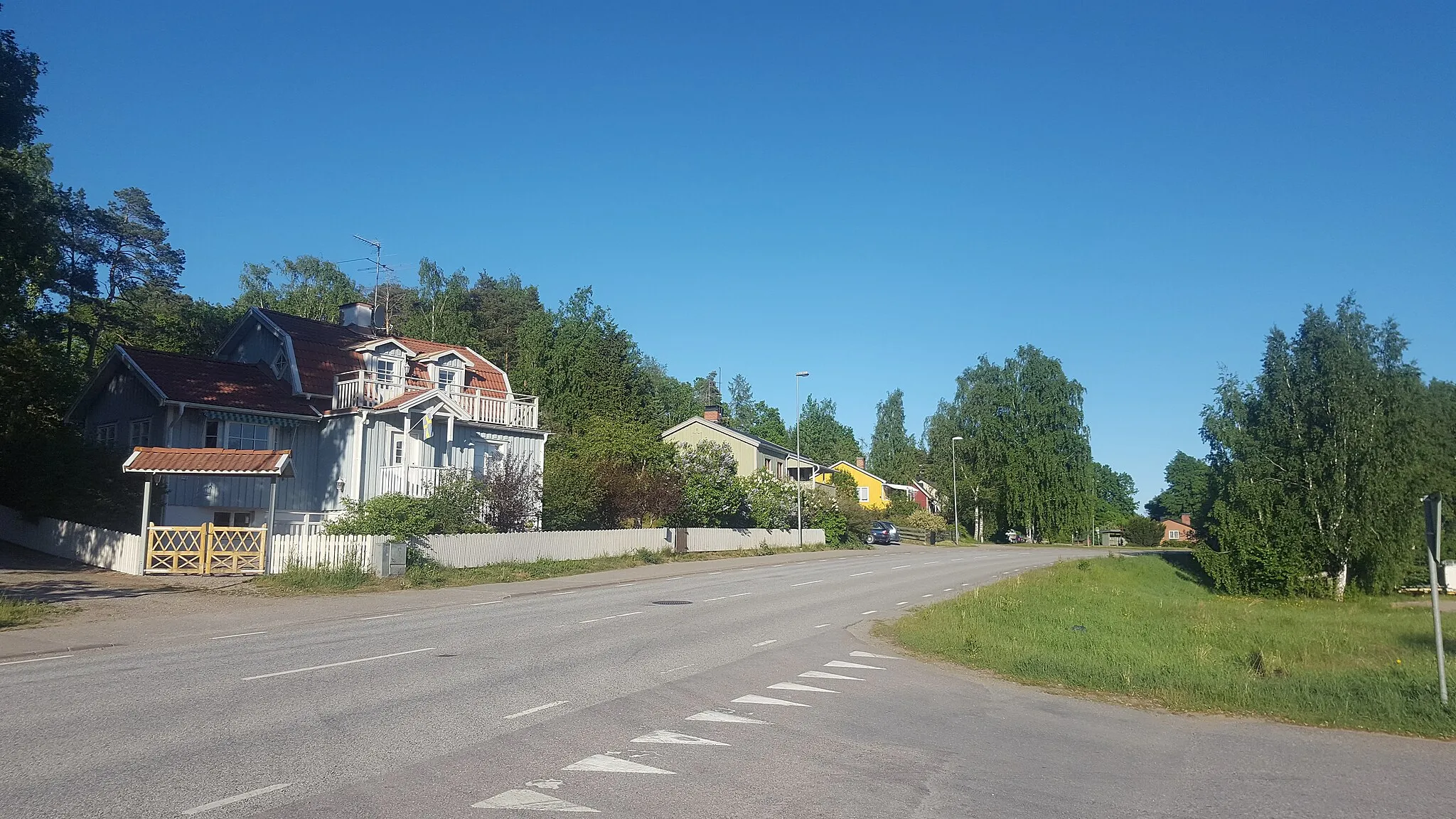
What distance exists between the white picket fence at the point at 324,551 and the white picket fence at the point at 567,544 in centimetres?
247

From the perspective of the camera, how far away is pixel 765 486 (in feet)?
172

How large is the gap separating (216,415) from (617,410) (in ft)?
123

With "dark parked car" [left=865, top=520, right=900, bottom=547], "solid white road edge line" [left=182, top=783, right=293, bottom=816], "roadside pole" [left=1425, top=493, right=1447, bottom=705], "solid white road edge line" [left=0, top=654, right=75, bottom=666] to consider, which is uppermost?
"roadside pole" [left=1425, top=493, right=1447, bottom=705]

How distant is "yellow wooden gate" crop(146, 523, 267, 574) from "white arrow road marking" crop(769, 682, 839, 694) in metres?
18.6

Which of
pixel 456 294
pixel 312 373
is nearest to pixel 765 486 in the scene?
pixel 312 373

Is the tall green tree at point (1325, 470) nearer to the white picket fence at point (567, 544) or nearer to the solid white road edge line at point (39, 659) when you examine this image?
the white picket fence at point (567, 544)

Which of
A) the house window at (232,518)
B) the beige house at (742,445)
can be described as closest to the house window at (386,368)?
the house window at (232,518)

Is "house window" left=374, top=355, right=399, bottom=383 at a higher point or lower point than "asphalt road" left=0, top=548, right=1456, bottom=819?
higher

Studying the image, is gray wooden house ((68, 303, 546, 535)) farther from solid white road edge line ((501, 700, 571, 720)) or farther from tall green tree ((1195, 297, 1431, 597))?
tall green tree ((1195, 297, 1431, 597))

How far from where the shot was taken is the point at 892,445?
5167 inches

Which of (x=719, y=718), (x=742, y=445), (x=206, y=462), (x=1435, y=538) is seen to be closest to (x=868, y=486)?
(x=742, y=445)

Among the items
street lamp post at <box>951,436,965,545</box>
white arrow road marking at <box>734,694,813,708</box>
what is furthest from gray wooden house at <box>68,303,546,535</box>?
street lamp post at <box>951,436,965,545</box>

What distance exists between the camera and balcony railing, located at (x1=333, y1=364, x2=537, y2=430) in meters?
34.6

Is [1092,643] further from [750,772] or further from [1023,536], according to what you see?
[1023,536]
